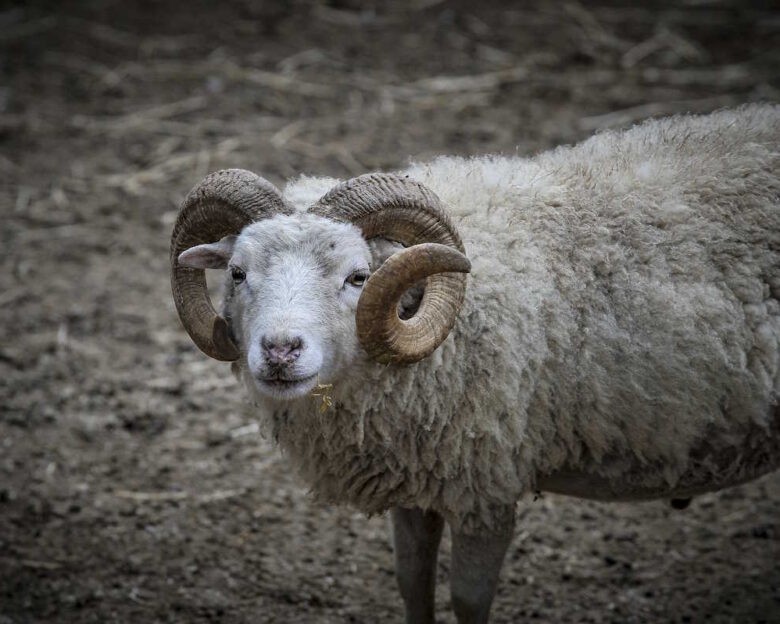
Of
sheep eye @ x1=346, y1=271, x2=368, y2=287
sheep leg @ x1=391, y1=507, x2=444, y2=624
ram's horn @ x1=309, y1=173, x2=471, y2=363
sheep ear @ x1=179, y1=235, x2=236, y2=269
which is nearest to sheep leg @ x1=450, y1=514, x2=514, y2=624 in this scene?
sheep leg @ x1=391, y1=507, x2=444, y2=624

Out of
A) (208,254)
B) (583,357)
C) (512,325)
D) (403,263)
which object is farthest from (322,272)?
(583,357)

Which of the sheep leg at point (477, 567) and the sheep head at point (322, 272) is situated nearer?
the sheep head at point (322, 272)

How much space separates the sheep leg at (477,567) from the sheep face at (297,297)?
3.28ft

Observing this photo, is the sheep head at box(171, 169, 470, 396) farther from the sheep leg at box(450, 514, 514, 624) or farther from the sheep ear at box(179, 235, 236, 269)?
the sheep leg at box(450, 514, 514, 624)

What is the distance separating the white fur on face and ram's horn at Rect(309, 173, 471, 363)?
10cm

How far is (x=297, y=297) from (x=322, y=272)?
0.16 meters

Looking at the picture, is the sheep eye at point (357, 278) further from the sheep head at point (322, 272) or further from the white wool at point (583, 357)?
the white wool at point (583, 357)

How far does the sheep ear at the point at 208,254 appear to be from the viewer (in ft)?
12.3

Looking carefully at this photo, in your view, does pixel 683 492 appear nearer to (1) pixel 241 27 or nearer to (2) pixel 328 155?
(2) pixel 328 155

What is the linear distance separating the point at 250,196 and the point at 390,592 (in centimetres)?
231

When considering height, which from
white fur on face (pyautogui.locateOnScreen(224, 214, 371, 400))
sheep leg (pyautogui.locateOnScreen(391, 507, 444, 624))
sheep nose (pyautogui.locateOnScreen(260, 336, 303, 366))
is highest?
white fur on face (pyautogui.locateOnScreen(224, 214, 371, 400))

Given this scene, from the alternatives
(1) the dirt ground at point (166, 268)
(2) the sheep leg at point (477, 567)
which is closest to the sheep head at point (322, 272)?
(2) the sheep leg at point (477, 567)

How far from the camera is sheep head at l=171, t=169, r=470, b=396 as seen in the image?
3285 millimetres

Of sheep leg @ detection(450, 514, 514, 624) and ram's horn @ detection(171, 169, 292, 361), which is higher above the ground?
ram's horn @ detection(171, 169, 292, 361)
